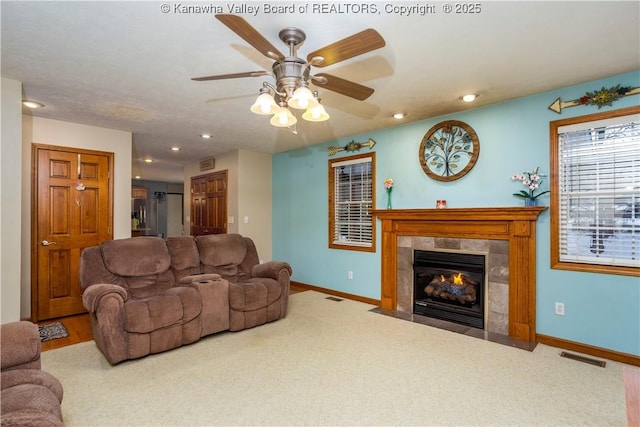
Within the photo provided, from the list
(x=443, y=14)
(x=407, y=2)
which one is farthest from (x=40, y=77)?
(x=443, y=14)

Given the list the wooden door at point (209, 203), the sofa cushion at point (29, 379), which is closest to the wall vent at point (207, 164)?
the wooden door at point (209, 203)

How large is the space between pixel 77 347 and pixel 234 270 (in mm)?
1678

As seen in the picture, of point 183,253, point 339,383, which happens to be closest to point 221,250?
point 183,253

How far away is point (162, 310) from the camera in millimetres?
2939

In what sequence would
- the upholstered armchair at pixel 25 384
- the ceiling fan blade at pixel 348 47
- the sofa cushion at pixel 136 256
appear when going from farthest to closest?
1. the sofa cushion at pixel 136 256
2. the ceiling fan blade at pixel 348 47
3. the upholstered armchair at pixel 25 384

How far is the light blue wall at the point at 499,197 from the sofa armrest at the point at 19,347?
375cm

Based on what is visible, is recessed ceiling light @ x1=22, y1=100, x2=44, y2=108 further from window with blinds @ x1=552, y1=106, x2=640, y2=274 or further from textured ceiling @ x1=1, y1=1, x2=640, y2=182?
window with blinds @ x1=552, y1=106, x2=640, y2=274

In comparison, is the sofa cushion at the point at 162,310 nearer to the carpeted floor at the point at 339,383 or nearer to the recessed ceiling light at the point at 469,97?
the carpeted floor at the point at 339,383

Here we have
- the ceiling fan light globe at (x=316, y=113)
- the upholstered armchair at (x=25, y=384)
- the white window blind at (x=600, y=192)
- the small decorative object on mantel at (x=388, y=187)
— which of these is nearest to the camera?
the upholstered armchair at (x=25, y=384)

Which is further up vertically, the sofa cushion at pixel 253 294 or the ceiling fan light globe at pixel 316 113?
the ceiling fan light globe at pixel 316 113

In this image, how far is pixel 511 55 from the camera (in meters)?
2.50

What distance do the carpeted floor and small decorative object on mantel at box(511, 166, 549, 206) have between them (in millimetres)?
1423

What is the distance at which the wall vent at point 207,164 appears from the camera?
6.50 metres

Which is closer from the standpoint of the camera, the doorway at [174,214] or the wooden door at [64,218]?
the wooden door at [64,218]
